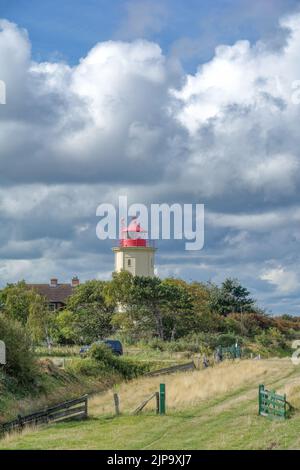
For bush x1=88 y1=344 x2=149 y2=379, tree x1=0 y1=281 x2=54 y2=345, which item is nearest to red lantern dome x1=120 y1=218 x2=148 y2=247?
tree x1=0 y1=281 x2=54 y2=345

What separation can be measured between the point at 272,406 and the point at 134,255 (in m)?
61.9

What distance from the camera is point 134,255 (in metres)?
89.6

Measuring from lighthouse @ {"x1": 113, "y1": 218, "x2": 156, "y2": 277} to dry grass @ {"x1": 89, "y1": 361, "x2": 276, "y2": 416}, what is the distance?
37817 mm

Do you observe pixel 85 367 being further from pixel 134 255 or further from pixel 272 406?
Result: pixel 134 255

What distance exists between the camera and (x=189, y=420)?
94.3 feet

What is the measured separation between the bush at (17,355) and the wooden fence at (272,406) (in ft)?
58.8

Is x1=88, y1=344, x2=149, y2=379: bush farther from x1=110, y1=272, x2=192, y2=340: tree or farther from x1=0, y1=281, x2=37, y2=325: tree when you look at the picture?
x1=0, y1=281, x2=37, y2=325: tree

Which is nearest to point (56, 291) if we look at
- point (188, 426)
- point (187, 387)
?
point (187, 387)

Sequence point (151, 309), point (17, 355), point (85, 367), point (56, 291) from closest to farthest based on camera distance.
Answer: point (17, 355), point (85, 367), point (151, 309), point (56, 291)

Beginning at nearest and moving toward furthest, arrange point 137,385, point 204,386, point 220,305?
point 204,386, point 137,385, point 220,305

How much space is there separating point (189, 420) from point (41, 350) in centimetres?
3616
